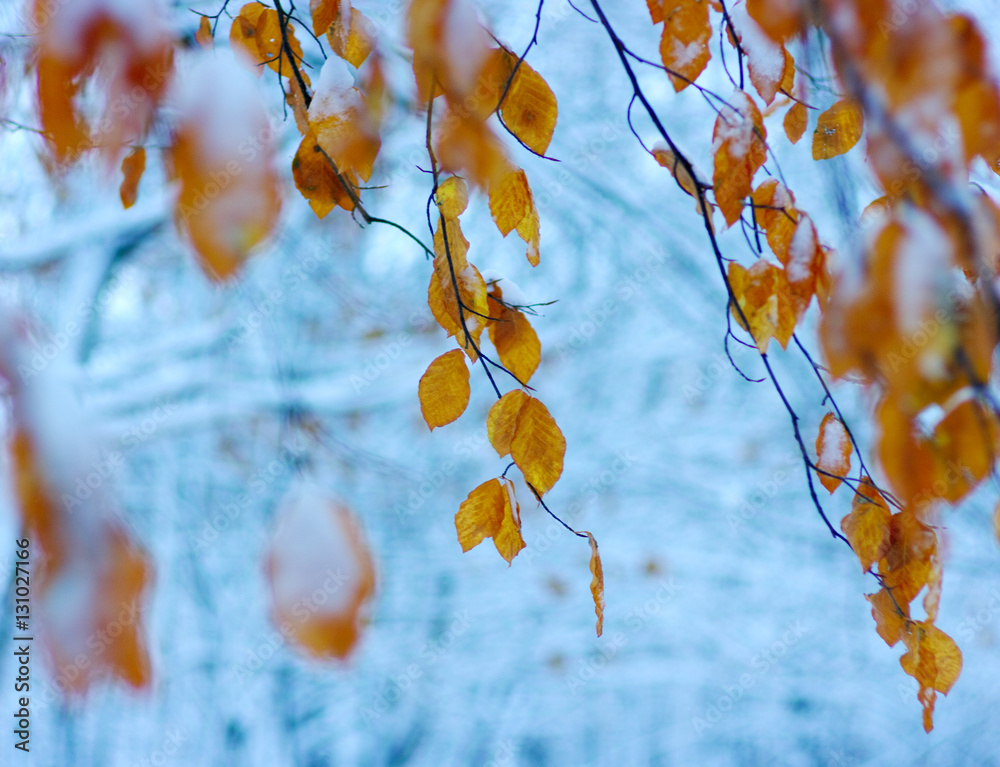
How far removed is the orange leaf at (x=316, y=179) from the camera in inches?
24.2

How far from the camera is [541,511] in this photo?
5.77 feet

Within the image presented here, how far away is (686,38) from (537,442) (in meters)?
0.37

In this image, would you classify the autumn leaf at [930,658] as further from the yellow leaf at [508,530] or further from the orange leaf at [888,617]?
the yellow leaf at [508,530]

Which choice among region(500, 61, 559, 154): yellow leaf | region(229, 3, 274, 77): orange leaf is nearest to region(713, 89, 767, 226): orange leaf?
region(500, 61, 559, 154): yellow leaf

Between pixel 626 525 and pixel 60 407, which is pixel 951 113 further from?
pixel 626 525

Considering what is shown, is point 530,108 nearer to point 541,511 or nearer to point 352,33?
point 352,33

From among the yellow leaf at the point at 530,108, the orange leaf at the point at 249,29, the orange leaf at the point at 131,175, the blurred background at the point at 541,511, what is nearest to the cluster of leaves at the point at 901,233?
the yellow leaf at the point at 530,108

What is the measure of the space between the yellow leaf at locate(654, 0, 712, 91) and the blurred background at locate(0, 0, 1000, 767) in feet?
3.79

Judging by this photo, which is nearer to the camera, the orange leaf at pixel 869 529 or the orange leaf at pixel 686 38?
the orange leaf at pixel 686 38

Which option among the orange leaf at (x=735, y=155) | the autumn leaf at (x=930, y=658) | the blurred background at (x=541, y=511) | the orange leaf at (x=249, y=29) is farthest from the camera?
the blurred background at (x=541, y=511)

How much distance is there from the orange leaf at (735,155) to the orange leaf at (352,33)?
0.34 meters

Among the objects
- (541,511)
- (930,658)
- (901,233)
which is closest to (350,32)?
(901,233)

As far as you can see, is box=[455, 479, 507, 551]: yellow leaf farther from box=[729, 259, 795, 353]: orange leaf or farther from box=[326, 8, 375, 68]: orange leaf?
box=[326, 8, 375, 68]: orange leaf

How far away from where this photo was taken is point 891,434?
13.5 inches
